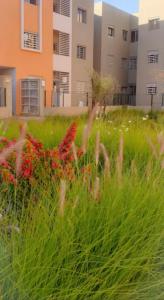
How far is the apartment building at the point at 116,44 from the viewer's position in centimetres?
2919

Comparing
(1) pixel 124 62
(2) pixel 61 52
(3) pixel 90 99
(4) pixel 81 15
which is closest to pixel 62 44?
(2) pixel 61 52

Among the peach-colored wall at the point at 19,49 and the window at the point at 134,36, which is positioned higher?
the window at the point at 134,36

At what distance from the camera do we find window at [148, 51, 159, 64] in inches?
1163

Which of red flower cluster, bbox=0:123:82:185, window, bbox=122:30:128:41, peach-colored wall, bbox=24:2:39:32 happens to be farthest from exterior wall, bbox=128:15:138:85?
red flower cluster, bbox=0:123:82:185

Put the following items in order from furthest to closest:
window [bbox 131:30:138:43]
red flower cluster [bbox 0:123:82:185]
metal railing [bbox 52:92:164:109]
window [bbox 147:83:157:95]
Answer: window [bbox 131:30:138:43] → window [bbox 147:83:157:95] → metal railing [bbox 52:92:164:109] → red flower cluster [bbox 0:123:82:185]

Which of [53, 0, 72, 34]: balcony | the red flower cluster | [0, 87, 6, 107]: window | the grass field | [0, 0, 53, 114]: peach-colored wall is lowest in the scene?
the grass field

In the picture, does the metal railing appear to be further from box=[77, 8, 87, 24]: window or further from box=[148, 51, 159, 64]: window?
box=[77, 8, 87, 24]: window

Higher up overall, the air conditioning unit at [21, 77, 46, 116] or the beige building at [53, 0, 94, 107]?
the beige building at [53, 0, 94, 107]

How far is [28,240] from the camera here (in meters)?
1.64

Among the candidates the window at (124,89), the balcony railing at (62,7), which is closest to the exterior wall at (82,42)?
the balcony railing at (62,7)

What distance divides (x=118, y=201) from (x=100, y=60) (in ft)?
91.5

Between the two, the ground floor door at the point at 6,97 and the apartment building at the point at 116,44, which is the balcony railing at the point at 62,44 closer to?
the apartment building at the point at 116,44

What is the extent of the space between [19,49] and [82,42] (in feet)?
23.1

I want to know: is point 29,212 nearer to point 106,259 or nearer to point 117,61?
point 106,259
